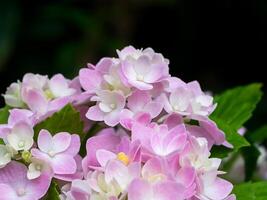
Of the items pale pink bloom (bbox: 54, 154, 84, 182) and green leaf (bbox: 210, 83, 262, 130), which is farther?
green leaf (bbox: 210, 83, 262, 130)

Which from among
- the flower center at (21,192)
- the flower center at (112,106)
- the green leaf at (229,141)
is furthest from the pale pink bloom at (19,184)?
the green leaf at (229,141)

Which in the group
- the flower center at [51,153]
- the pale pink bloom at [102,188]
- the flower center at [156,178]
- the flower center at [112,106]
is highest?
the flower center at [112,106]

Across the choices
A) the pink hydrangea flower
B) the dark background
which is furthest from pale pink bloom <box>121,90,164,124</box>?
→ the dark background

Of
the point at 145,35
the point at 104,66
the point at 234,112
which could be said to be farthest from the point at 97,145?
the point at 145,35

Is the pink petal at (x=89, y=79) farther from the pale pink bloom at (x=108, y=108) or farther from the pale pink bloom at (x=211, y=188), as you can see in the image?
the pale pink bloom at (x=211, y=188)

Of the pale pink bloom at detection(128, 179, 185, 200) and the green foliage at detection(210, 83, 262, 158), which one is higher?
the pale pink bloom at detection(128, 179, 185, 200)

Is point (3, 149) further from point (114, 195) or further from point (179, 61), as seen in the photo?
point (179, 61)

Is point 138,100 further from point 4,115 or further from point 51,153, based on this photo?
point 4,115

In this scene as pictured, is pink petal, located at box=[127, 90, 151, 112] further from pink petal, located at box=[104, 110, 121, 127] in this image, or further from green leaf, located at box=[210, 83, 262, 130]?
green leaf, located at box=[210, 83, 262, 130]
